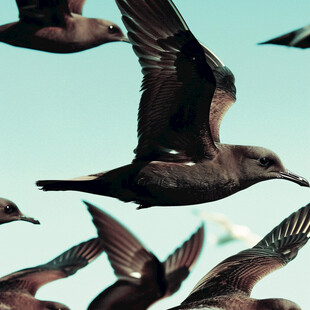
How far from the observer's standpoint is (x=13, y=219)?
9812 millimetres

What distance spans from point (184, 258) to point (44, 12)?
4.04m

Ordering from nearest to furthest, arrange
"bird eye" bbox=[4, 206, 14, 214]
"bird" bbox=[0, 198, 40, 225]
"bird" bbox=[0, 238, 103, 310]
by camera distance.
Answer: "bird" bbox=[0, 238, 103, 310] → "bird" bbox=[0, 198, 40, 225] → "bird eye" bbox=[4, 206, 14, 214]

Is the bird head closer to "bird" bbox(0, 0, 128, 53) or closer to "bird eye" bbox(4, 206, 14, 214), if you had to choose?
"bird" bbox(0, 0, 128, 53)

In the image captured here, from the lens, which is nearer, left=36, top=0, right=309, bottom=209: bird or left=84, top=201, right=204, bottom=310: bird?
left=84, top=201, right=204, bottom=310: bird

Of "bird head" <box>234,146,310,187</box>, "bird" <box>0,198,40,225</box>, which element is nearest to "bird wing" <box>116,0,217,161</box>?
"bird head" <box>234,146,310,187</box>

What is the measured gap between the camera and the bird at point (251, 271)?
750 centimetres

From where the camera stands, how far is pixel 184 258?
7.25m

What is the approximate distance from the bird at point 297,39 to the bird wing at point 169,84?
1953 millimetres

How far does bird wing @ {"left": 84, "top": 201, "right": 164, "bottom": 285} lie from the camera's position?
19.9 ft

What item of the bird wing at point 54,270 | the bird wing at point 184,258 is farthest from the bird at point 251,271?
the bird wing at point 54,270

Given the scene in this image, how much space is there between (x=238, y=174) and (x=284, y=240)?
233 cm

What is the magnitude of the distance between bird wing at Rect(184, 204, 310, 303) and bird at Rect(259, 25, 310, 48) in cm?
344

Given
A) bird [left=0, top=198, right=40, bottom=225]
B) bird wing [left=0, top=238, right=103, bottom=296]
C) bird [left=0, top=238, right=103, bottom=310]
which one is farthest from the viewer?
bird [left=0, top=198, right=40, bottom=225]

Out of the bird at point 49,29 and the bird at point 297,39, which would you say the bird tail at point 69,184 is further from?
the bird at point 49,29
